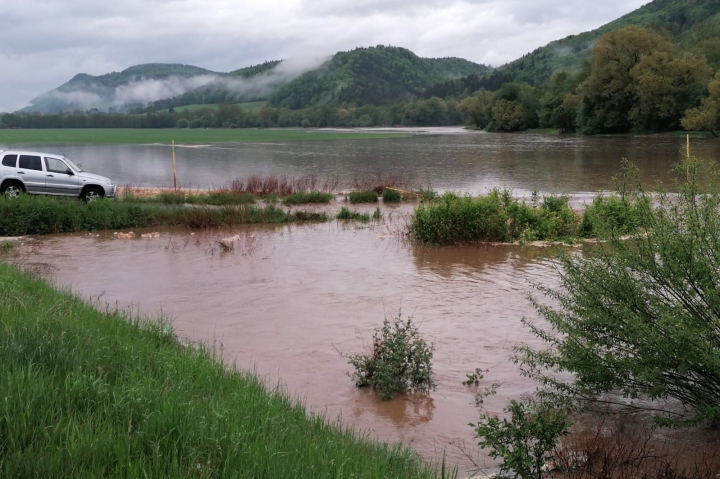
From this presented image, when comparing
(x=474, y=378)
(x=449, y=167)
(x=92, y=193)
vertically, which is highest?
(x=92, y=193)

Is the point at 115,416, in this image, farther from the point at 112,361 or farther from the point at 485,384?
the point at 485,384

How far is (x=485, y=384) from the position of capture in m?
8.31

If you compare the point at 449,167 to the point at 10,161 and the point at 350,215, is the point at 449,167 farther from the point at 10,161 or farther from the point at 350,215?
the point at 10,161

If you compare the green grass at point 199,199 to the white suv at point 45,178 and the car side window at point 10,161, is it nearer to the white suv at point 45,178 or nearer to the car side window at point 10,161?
the white suv at point 45,178

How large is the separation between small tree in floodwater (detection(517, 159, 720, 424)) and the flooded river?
1.42 meters

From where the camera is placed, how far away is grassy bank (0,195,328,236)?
63.0ft

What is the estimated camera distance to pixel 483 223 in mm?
17516

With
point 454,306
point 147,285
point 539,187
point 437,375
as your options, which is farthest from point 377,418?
point 539,187

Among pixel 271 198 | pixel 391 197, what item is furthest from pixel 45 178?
pixel 391 197

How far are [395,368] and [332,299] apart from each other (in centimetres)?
448

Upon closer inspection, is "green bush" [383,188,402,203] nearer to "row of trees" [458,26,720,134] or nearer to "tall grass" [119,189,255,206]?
"tall grass" [119,189,255,206]

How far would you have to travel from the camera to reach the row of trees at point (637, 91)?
81.6 metres

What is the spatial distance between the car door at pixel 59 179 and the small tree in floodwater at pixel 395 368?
59.6 feet

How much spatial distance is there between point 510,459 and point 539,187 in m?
32.0
